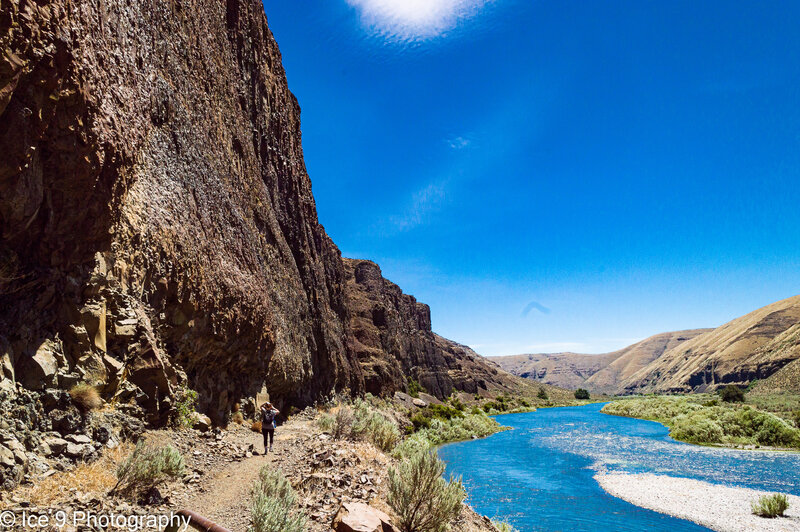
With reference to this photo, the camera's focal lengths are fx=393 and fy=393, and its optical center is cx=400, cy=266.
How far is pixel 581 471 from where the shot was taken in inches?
1214

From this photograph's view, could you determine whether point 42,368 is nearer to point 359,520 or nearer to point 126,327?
point 126,327

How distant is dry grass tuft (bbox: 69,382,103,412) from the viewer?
28.5 ft

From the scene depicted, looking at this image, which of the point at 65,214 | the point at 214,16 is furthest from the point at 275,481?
the point at 214,16

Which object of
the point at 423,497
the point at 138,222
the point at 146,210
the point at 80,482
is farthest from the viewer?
the point at 146,210

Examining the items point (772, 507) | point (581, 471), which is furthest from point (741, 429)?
point (772, 507)

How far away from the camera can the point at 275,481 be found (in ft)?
30.6

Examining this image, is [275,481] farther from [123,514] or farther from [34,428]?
[34,428]

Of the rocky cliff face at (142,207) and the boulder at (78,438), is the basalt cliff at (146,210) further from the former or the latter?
the boulder at (78,438)

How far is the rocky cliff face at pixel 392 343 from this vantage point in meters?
53.2

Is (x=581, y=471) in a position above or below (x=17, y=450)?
below

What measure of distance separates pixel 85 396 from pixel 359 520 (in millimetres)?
6680

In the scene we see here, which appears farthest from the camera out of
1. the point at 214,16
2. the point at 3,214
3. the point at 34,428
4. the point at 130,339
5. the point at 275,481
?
the point at 214,16

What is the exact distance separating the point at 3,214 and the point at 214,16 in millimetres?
19840

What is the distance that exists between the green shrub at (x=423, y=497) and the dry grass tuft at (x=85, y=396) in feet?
23.9
